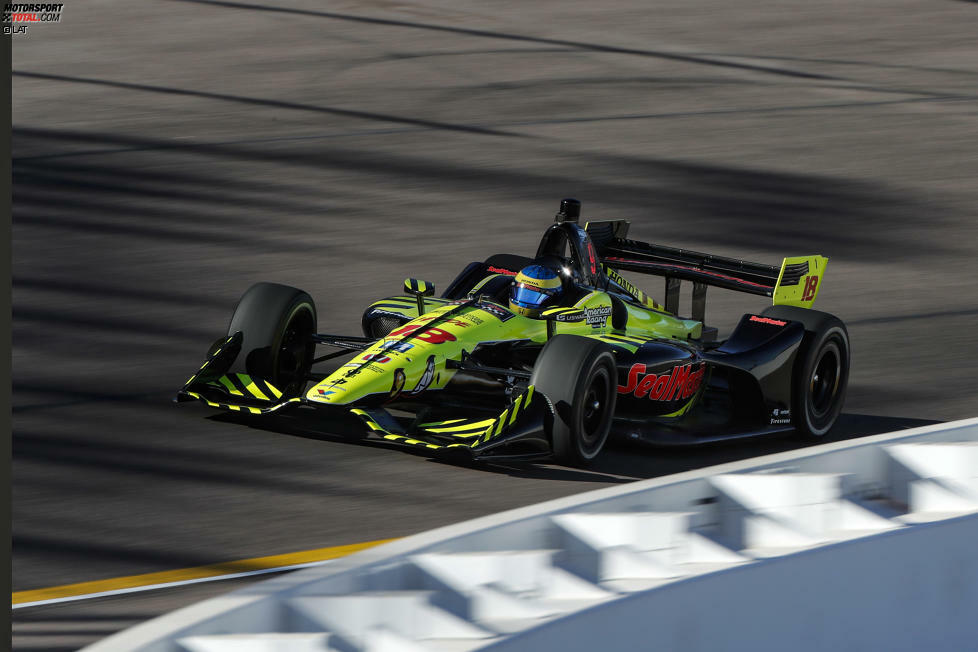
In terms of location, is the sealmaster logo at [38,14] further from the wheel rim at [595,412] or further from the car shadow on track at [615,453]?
the wheel rim at [595,412]

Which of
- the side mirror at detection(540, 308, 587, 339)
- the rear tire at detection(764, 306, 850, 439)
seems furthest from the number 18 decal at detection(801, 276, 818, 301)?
the side mirror at detection(540, 308, 587, 339)

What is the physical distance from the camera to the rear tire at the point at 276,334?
32.6ft

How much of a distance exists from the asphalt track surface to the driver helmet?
3.65 ft

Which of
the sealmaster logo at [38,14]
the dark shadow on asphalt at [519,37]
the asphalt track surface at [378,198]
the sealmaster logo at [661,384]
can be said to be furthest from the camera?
the sealmaster logo at [38,14]

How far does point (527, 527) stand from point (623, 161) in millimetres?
13709

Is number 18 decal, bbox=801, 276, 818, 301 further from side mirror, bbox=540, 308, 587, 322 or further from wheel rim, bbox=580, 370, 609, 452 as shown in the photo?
wheel rim, bbox=580, 370, 609, 452

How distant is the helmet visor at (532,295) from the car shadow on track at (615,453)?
1.04 m

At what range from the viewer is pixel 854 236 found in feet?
53.4

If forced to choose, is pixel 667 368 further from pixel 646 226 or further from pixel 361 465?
pixel 646 226

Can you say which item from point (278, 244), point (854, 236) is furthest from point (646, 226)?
point (278, 244)

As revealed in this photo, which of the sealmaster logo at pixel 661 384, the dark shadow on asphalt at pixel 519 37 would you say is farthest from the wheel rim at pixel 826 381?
the dark shadow on asphalt at pixel 519 37

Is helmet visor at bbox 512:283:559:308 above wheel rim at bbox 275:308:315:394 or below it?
above

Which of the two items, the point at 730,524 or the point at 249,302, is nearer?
the point at 730,524

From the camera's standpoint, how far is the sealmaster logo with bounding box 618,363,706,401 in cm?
968
